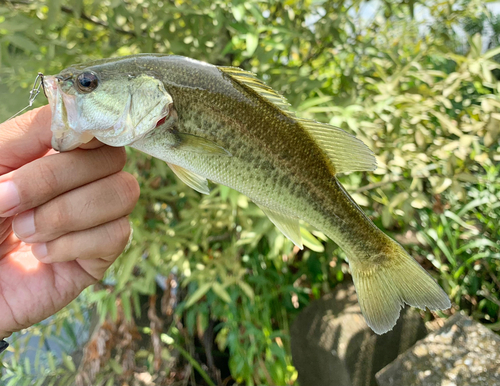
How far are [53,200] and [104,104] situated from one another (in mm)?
304

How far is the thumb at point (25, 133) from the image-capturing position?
37.9 inches

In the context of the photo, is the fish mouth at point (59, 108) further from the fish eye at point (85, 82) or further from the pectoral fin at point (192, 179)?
the pectoral fin at point (192, 179)

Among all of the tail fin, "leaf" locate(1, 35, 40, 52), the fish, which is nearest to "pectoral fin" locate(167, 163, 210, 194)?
the fish

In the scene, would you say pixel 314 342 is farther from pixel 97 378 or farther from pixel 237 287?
pixel 97 378

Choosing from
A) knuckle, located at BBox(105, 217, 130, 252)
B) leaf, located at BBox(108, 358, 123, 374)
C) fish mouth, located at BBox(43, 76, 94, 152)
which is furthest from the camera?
leaf, located at BBox(108, 358, 123, 374)

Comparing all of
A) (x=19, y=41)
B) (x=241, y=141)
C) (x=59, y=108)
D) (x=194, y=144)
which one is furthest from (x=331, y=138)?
(x=19, y=41)

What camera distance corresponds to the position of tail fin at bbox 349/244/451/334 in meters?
1.03

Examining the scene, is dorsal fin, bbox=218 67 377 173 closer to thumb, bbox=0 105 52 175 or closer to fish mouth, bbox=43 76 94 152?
fish mouth, bbox=43 76 94 152

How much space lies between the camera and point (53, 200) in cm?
98

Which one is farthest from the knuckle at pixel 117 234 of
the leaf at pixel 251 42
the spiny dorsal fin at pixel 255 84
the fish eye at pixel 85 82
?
the leaf at pixel 251 42

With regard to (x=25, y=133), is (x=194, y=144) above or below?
above

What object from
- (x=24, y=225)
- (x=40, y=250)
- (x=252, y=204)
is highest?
(x=24, y=225)

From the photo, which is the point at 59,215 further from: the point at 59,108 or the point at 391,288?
the point at 391,288

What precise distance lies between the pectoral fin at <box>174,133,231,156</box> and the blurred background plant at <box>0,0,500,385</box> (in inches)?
31.3
